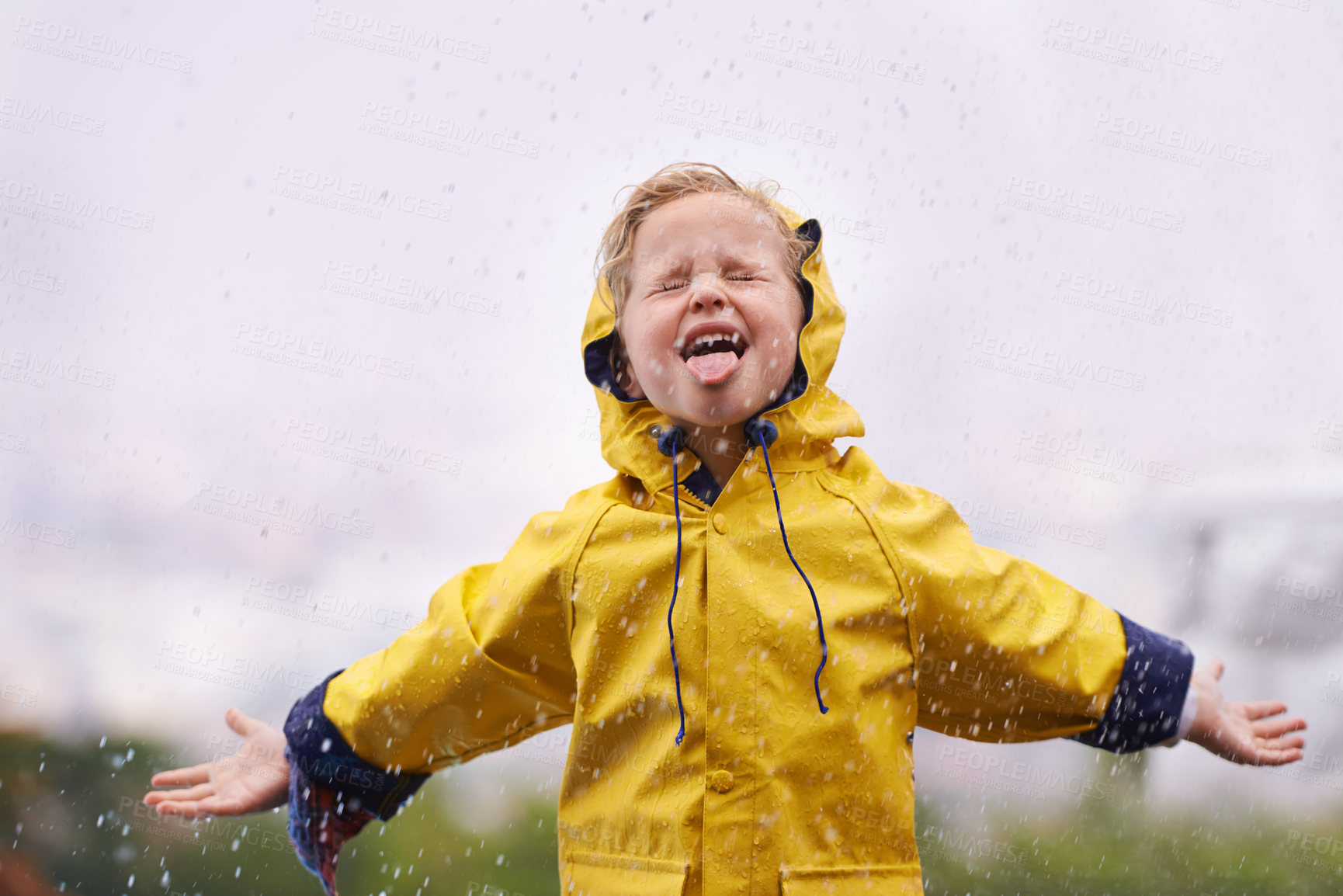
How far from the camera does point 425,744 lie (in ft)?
5.87

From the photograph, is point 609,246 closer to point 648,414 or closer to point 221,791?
point 648,414

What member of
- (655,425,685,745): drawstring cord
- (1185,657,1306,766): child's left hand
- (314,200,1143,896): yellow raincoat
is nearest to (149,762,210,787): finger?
(314,200,1143,896): yellow raincoat

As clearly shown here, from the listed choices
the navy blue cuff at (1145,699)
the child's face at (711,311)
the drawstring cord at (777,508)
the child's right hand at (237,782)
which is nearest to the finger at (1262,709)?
the navy blue cuff at (1145,699)

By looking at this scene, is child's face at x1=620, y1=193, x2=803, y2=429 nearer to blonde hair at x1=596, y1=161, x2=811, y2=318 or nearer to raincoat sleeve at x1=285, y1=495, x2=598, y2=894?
blonde hair at x1=596, y1=161, x2=811, y2=318

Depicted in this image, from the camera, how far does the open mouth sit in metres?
1.57

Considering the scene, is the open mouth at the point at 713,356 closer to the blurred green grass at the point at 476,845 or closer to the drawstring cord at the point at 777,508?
the drawstring cord at the point at 777,508

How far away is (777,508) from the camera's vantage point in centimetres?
157

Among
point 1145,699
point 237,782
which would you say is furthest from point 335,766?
point 1145,699

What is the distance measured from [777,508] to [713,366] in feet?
0.90

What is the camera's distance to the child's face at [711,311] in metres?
1.60

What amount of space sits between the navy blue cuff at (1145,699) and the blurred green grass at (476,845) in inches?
61.5

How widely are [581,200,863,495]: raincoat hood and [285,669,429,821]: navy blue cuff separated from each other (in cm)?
77

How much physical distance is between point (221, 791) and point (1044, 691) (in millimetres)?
1591

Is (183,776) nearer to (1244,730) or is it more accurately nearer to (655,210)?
(655,210)
